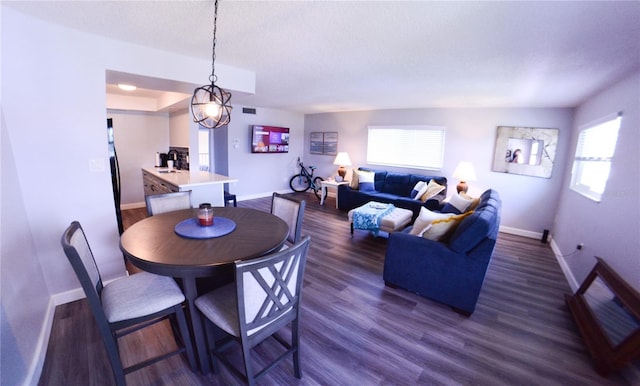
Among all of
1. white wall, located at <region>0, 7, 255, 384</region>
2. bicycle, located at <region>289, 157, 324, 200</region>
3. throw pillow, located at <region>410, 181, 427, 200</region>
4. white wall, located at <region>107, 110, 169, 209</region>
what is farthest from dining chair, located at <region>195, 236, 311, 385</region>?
bicycle, located at <region>289, 157, 324, 200</region>

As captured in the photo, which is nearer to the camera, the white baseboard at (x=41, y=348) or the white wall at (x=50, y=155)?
the white baseboard at (x=41, y=348)

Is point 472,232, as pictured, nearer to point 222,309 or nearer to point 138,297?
point 222,309

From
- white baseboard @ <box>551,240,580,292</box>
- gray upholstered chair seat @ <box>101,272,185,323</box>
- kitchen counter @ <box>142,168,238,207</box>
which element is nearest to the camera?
gray upholstered chair seat @ <box>101,272,185,323</box>

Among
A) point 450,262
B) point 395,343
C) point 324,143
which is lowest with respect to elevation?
point 395,343

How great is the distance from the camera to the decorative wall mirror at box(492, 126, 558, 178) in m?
4.22

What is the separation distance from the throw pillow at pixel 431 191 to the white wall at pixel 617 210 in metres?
1.79

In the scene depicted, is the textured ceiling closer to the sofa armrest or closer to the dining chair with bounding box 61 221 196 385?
the dining chair with bounding box 61 221 196 385

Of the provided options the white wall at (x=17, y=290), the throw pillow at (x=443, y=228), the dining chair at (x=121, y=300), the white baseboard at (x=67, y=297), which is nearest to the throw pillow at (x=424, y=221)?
the throw pillow at (x=443, y=228)

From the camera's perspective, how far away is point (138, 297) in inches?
58.5

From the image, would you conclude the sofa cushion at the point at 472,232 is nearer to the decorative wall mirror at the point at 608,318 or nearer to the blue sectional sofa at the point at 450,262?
the blue sectional sofa at the point at 450,262

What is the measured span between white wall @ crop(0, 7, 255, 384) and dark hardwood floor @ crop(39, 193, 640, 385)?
354 millimetres

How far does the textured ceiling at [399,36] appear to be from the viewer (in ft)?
5.15

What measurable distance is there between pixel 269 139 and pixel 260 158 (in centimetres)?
54

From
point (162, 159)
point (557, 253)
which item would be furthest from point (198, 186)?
point (557, 253)
